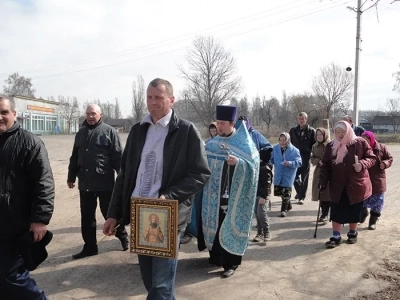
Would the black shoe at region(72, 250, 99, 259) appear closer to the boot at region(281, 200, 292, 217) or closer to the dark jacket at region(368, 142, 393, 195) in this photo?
the boot at region(281, 200, 292, 217)

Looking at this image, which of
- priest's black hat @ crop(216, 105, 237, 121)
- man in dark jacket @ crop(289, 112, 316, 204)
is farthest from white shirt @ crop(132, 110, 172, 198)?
man in dark jacket @ crop(289, 112, 316, 204)

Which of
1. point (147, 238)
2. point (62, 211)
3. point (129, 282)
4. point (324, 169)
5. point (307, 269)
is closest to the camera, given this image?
point (147, 238)

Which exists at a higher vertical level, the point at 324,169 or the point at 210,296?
the point at 324,169

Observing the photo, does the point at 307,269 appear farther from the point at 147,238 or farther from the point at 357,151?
the point at 147,238

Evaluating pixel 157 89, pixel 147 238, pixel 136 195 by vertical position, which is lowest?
pixel 147 238

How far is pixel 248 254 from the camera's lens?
5.45 meters

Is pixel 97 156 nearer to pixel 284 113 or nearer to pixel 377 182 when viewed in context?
pixel 377 182

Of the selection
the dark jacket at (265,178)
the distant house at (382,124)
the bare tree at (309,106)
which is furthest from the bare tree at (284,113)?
the dark jacket at (265,178)

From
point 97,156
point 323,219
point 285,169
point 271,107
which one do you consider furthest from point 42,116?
point 97,156

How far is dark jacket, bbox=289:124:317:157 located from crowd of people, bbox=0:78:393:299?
31 mm

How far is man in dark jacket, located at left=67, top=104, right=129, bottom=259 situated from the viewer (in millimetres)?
5320

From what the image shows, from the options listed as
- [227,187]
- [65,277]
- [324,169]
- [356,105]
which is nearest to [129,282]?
[65,277]

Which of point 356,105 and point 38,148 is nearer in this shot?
point 38,148

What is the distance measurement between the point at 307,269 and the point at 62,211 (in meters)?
5.33
